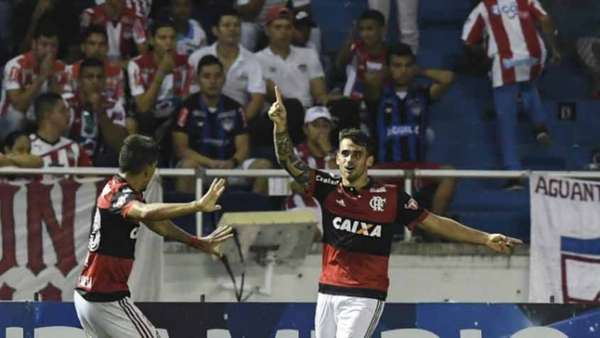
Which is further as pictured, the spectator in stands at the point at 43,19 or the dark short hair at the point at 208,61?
the spectator in stands at the point at 43,19

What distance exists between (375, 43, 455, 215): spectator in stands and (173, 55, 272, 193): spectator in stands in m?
1.14

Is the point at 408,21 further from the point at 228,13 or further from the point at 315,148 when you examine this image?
the point at 315,148

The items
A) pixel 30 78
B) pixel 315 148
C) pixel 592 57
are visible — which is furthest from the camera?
pixel 592 57

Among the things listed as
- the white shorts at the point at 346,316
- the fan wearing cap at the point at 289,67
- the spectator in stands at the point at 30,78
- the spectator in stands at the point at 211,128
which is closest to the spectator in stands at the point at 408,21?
the fan wearing cap at the point at 289,67

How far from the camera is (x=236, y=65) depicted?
1659cm

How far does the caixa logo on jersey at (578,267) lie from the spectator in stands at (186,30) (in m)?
4.12

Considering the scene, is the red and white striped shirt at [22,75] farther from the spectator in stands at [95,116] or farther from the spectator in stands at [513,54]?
the spectator in stands at [513,54]

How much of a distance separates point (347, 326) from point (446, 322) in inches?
59.5

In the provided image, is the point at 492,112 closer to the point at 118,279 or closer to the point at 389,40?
the point at 389,40

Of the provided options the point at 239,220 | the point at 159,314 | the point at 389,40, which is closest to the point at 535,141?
the point at 389,40

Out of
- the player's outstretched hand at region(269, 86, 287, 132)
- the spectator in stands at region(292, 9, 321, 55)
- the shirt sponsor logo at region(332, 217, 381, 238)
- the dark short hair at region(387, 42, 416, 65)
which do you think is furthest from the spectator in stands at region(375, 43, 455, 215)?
the player's outstretched hand at region(269, 86, 287, 132)

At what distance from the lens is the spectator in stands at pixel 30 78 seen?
16.2m

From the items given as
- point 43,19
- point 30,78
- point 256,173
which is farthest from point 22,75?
point 256,173

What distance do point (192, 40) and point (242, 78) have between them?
0.83 meters
